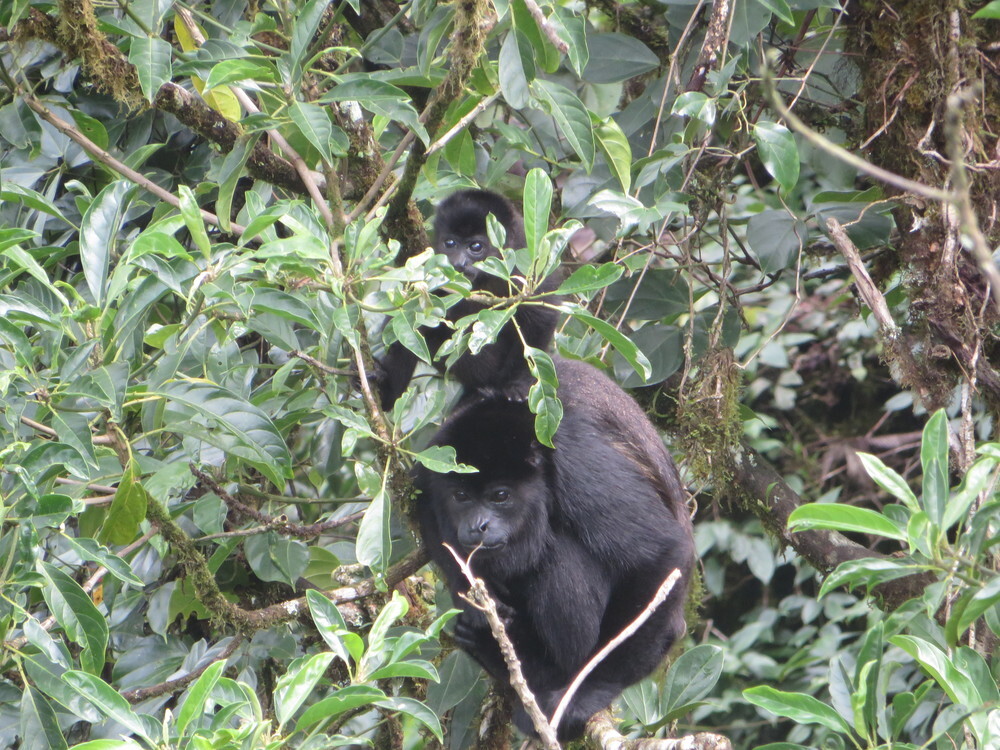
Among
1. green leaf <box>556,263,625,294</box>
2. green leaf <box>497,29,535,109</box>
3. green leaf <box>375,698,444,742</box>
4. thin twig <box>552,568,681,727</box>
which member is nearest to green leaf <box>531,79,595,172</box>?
green leaf <box>497,29,535,109</box>

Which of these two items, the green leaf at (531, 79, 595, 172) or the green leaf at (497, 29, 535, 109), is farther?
the green leaf at (531, 79, 595, 172)

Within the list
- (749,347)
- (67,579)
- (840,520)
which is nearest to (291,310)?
(67,579)

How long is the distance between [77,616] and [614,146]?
2.10m

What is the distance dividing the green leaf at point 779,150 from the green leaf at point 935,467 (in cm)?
133

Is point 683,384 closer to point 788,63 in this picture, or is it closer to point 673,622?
point 673,622

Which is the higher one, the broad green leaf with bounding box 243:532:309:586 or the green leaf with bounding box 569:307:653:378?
the green leaf with bounding box 569:307:653:378

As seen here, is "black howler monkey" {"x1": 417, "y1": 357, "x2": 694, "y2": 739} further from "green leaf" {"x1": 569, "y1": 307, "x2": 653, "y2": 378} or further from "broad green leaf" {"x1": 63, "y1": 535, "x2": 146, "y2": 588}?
"broad green leaf" {"x1": 63, "y1": 535, "x2": 146, "y2": 588}

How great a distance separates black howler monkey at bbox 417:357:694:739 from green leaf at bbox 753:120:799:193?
955 mm

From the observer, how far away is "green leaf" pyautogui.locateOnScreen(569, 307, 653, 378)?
7.75 feet

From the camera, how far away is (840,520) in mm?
1869

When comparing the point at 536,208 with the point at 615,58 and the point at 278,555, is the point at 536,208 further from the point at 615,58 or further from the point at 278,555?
the point at 615,58

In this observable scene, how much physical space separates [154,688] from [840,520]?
2065mm

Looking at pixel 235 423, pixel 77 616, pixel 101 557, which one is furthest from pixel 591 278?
pixel 77 616

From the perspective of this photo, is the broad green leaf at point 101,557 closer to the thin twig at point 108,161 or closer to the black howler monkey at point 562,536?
the thin twig at point 108,161
